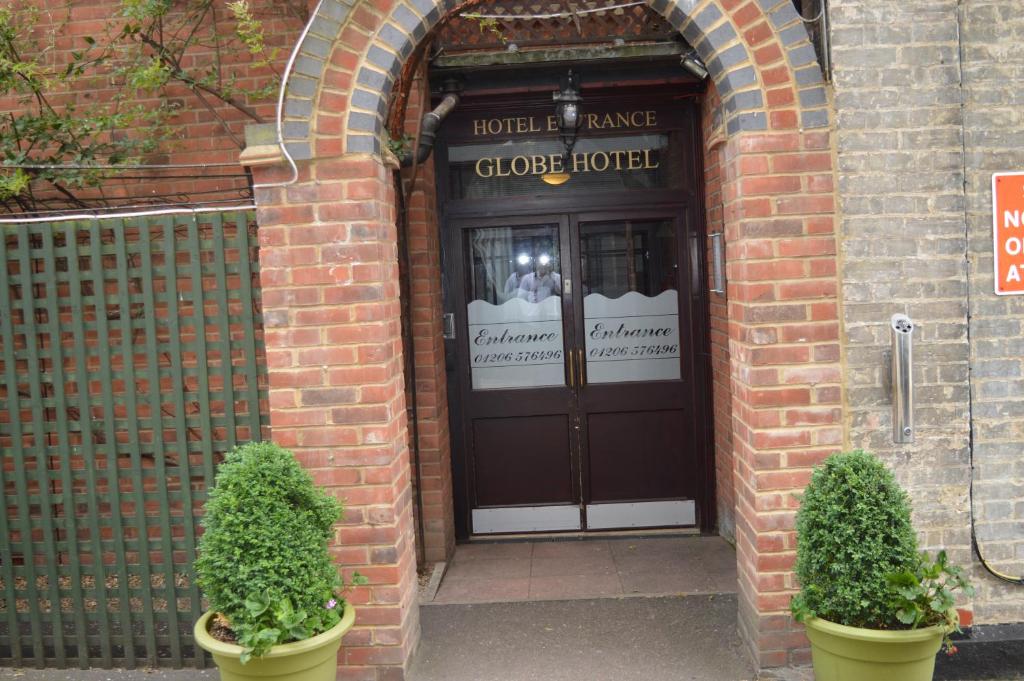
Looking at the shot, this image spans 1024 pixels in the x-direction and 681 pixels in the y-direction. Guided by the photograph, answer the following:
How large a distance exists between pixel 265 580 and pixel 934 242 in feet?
10.1

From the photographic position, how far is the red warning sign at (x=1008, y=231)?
148 inches

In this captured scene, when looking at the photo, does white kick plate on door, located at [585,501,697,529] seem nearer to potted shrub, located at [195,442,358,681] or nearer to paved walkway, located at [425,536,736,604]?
paved walkway, located at [425,536,736,604]

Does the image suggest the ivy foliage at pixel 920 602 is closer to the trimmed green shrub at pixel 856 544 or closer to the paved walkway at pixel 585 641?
the trimmed green shrub at pixel 856 544

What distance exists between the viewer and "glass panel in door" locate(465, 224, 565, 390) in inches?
232

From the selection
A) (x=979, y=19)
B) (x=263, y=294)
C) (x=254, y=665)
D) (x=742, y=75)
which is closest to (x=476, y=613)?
(x=254, y=665)

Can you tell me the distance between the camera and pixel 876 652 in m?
3.18

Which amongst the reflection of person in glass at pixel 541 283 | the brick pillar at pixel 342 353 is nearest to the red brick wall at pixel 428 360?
the reflection of person in glass at pixel 541 283

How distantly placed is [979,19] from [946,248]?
3.36ft

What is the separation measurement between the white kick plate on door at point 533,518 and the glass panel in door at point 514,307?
0.87 m

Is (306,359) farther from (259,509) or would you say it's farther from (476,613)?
(476,613)

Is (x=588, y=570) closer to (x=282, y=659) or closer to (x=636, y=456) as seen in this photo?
(x=636, y=456)

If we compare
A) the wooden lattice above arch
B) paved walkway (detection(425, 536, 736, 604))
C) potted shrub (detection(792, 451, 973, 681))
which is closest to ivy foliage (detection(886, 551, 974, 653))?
potted shrub (detection(792, 451, 973, 681))

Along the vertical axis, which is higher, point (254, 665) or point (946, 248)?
point (946, 248)

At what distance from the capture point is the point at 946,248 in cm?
366
